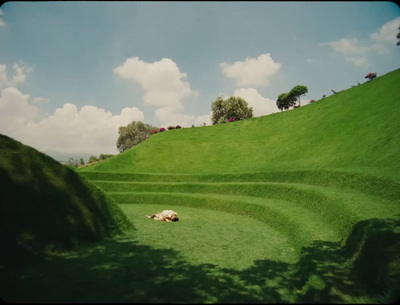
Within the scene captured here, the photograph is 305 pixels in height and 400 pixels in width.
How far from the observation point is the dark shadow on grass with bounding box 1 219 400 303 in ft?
17.5

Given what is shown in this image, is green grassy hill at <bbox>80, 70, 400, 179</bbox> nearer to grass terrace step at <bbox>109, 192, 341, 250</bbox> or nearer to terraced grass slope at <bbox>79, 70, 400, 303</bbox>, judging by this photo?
terraced grass slope at <bbox>79, 70, 400, 303</bbox>

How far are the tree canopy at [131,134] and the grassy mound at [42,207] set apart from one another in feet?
301

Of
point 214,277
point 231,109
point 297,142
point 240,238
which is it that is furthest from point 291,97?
point 214,277

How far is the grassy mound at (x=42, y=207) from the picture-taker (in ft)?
23.1

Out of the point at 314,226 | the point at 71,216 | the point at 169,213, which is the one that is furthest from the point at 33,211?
the point at 314,226

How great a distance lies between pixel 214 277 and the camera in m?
6.82

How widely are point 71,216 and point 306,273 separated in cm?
808

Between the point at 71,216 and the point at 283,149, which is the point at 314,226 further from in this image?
the point at 283,149

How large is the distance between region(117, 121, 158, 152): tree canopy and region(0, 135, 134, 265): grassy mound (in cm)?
9165

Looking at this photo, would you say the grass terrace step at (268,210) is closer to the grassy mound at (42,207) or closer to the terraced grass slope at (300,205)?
the terraced grass slope at (300,205)

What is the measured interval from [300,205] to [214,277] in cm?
928

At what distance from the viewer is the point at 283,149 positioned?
29.5 meters

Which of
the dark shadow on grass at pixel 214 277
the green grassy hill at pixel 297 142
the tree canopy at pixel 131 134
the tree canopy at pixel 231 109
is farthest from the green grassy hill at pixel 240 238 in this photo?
the tree canopy at pixel 131 134

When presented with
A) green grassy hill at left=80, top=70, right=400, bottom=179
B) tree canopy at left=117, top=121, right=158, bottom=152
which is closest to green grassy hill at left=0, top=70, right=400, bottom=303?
green grassy hill at left=80, top=70, right=400, bottom=179
